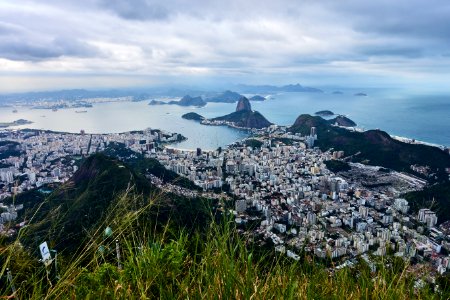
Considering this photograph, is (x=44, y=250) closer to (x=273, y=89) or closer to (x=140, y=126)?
(x=140, y=126)

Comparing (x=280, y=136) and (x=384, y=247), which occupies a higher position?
(x=384, y=247)

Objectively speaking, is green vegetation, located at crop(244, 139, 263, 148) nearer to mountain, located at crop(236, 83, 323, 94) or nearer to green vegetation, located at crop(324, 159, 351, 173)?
green vegetation, located at crop(324, 159, 351, 173)

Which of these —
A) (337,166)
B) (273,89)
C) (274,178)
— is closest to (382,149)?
(337,166)

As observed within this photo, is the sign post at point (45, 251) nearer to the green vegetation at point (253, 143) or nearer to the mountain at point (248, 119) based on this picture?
the green vegetation at point (253, 143)

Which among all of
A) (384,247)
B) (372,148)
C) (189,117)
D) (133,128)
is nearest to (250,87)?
(189,117)

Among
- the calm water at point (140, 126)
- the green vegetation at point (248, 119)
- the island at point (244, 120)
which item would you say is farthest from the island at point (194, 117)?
the green vegetation at point (248, 119)

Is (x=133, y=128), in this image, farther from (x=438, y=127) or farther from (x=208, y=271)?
(x=208, y=271)

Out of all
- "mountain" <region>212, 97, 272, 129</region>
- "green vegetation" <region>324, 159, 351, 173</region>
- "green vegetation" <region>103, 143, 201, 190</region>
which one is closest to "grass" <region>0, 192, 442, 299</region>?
"green vegetation" <region>103, 143, 201, 190</region>
